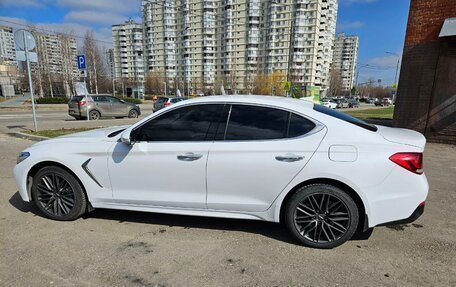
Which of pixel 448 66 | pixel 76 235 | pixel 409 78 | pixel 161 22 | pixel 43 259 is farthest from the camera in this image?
pixel 161 22

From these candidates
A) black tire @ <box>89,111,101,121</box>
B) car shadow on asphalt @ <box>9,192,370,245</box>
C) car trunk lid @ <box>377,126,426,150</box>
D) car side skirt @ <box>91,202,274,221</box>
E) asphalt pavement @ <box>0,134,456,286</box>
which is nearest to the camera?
asphalt pavement @ <box>0,134,456,286</box>

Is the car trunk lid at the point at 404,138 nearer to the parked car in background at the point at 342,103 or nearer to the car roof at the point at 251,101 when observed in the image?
the car roof at the point at 251,101

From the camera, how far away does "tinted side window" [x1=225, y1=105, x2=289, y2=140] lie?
3.02m

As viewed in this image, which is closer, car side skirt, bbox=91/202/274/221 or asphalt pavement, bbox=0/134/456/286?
asphalt pavement, bbox=0/134/456/286

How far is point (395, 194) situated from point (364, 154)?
0.51 m

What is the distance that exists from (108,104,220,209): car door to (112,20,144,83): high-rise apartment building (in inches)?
4171

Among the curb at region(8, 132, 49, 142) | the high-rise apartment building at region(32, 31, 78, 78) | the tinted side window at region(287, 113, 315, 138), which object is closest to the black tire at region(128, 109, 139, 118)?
the curb at region(8, 132, 49, 142)

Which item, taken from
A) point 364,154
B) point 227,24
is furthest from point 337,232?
point 227,24

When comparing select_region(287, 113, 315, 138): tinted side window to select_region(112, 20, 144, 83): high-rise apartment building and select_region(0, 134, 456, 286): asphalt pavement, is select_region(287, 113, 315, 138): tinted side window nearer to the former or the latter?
select_region(0, 134, 456, 286): asphalt pavement

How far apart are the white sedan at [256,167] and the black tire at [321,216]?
0.03 ft

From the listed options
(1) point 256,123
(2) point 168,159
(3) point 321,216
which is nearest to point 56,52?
(2) point 168,159

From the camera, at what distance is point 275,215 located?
309cm

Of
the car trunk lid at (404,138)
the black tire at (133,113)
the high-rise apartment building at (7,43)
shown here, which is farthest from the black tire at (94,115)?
the high-rise apartment building at (7,43)

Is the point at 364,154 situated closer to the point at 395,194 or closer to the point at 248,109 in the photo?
the point at 395,194
